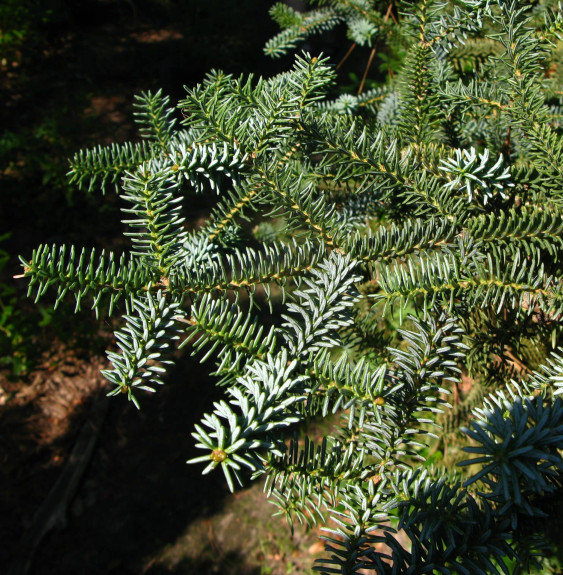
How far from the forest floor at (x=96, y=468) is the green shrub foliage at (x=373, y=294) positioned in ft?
6.07

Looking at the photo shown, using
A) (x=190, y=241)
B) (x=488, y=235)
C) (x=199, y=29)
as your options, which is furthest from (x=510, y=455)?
(x=199, y=29)

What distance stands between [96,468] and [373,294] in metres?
2.47

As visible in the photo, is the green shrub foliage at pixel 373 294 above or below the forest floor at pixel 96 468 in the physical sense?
above

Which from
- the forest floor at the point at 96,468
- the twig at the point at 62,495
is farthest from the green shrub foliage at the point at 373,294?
the twig at the point at 62,495

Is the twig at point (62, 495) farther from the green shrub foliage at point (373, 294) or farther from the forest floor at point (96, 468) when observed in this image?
the green shrub foliage at point (373, 294)

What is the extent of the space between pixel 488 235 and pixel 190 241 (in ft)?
A: 2.03

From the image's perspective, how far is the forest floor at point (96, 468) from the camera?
7.77 feet

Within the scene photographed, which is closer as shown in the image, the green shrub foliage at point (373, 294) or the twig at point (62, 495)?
the green shrub foliage at point (373, 294)

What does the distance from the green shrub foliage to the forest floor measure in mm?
1851

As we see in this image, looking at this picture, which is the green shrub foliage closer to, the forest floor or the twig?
the forest floor

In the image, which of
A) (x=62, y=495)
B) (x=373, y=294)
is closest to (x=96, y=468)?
(x=62, y=495)

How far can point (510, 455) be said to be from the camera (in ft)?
1.78

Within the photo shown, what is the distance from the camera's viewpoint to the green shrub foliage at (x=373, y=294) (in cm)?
63

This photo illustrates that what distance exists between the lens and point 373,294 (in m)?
0.85
